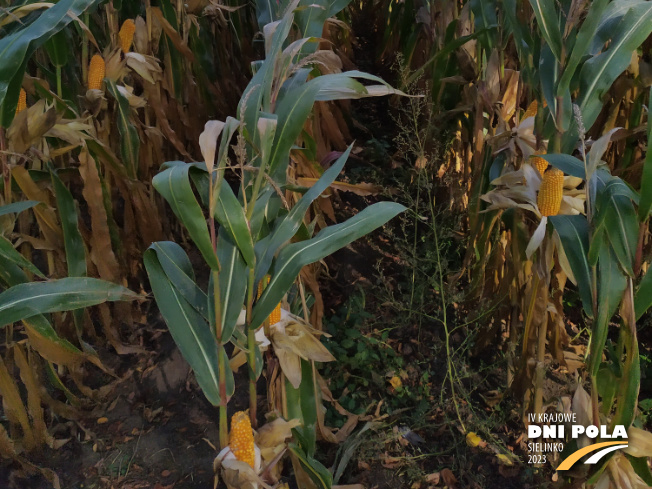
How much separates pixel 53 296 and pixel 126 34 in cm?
130

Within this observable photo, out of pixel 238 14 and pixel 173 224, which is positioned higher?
pixel 238 14

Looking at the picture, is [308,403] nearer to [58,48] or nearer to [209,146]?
[209,146]

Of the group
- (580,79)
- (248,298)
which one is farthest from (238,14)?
(248,298)

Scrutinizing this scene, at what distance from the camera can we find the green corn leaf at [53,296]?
4.23ft

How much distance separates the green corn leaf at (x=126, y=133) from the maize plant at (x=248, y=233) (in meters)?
1.05

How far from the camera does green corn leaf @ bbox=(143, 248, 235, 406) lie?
115 centimetres

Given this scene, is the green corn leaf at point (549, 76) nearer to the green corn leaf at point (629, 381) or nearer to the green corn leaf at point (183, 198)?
the green corn leaf at point (629, 381)

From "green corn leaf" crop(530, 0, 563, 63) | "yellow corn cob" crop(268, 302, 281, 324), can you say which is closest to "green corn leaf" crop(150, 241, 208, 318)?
"yellow corn cob" crop(268, 302, 281, 324)

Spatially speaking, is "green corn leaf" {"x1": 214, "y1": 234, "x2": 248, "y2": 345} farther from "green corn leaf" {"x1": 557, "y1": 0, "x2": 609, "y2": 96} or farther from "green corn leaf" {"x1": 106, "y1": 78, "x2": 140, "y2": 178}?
"green corn leaf" {"x1": 106, "y1": 78, "x2": 140, "y2": 178}

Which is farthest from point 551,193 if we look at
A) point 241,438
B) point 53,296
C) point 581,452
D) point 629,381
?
point 53,296

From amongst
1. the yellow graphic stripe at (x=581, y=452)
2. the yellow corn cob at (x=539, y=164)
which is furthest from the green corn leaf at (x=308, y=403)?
the yellow corn cob at (x=539, y=164)

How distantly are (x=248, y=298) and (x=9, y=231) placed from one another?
1.01 m

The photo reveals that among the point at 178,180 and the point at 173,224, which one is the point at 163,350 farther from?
the point at 178,180

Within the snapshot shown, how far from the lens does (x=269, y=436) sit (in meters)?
1.30
